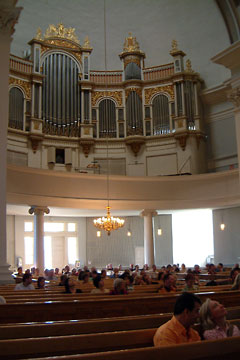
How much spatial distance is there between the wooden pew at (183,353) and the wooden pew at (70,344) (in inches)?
20.0

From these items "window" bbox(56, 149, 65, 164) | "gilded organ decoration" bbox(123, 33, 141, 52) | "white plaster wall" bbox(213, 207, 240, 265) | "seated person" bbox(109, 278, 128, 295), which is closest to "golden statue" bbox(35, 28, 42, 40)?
"gilded organ decoration" bbox(123, 33, 141, 52)

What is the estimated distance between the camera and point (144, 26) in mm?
22562

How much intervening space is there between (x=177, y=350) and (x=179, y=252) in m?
19.2

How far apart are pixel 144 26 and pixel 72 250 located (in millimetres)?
12315

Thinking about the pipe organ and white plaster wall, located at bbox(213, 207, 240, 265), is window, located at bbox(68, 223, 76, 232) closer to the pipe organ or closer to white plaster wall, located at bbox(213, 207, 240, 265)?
the pipe organ

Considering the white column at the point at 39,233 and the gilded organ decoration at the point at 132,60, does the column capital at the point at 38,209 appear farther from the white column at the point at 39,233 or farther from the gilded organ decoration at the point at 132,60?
the gilded organ decoration at the point at 132,60

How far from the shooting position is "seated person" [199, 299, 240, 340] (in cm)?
316

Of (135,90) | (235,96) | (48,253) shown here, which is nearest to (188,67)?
(135,90)

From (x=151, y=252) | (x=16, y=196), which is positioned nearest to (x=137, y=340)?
(x=16, y=196)

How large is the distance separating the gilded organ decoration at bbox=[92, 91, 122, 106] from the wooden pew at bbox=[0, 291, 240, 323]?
1669 cm

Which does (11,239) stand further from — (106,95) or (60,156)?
(106,95)

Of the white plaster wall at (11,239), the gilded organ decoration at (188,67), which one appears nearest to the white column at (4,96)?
the white plaster wall at (11,239)

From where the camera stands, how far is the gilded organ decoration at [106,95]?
20.8 metres

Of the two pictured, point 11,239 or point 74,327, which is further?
point 11,239
